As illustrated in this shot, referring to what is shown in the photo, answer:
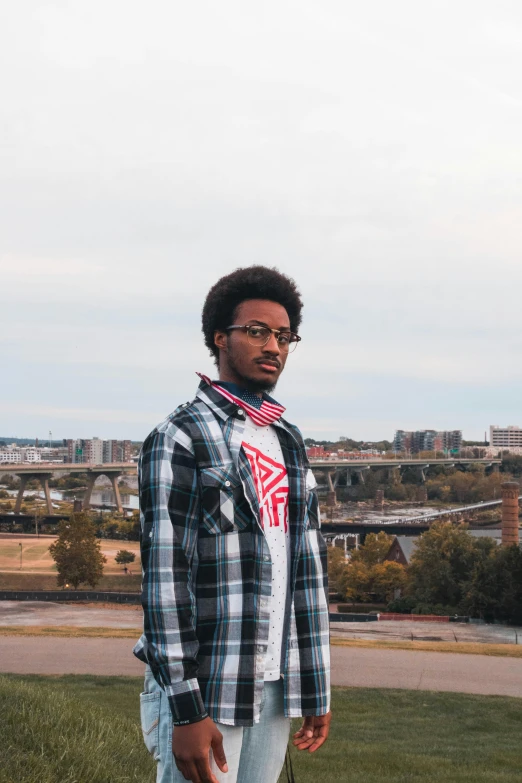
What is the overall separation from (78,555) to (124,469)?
4588cm

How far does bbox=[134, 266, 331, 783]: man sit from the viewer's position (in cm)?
212

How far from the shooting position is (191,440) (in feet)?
7.44

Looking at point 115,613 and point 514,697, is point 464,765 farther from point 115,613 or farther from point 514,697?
point 115,613

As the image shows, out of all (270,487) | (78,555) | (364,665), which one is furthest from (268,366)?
(78,555)

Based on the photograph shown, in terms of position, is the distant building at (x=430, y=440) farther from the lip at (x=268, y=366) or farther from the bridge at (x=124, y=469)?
the lip at (x=268, y=366)

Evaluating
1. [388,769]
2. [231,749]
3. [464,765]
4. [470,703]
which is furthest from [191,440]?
[470,703]

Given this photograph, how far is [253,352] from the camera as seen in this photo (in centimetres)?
254

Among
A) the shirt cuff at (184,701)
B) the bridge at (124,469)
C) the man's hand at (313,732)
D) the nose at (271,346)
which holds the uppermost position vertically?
the bridge at (124,469)

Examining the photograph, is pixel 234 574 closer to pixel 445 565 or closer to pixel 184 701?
pixel 184 701

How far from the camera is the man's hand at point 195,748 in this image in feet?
6.79

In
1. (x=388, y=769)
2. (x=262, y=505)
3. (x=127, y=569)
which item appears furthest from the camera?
(x=127, y=569)

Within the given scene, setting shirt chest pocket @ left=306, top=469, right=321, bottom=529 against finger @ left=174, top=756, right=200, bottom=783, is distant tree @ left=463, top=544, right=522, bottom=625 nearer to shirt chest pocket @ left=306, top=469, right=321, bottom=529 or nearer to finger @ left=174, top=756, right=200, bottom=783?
shirt chest pocket @ left=306, top=469, right=321, bottom=529

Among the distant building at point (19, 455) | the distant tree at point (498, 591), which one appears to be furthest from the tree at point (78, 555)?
the distant building at point (19, 455)

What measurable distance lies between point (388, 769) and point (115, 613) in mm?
14972
